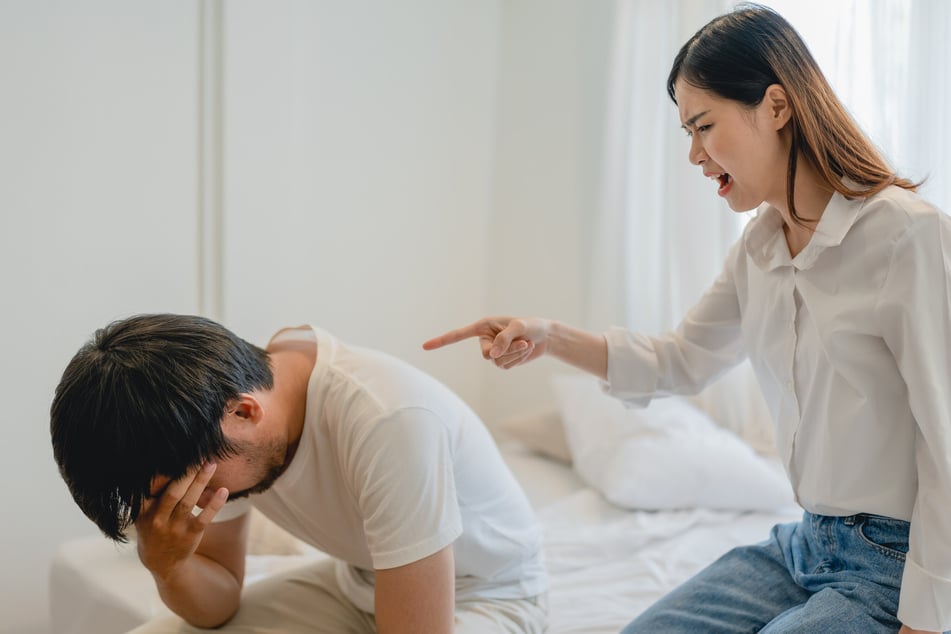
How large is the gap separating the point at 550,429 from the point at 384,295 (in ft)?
2.37

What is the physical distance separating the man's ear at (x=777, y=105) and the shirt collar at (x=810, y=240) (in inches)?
4.8

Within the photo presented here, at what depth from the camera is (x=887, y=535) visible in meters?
1.16

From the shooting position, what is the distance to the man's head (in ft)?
3.41

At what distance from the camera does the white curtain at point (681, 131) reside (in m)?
2.13

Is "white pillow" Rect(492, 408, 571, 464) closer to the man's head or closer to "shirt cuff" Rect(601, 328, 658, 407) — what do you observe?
"shirt cuff" Rect(601, 328, 658, 407)

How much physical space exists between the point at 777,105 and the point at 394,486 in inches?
28.6

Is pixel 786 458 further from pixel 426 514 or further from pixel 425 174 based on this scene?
pixel 425 174

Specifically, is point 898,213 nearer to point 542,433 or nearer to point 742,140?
point 742,140

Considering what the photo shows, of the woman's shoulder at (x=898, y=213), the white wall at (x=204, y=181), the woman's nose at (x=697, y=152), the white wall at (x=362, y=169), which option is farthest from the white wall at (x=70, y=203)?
the woman's shoulder at (x=898, y=213)

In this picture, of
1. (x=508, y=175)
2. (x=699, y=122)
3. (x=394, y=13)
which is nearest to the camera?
(x=699, y=122)

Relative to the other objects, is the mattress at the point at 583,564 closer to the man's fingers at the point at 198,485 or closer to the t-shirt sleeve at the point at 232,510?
the t-shirt sleeve at the point at 232,510

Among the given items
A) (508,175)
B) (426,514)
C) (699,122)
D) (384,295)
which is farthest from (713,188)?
(426,514)

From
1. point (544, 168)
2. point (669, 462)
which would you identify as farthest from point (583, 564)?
point (544, 168)

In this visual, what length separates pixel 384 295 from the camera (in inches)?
115
